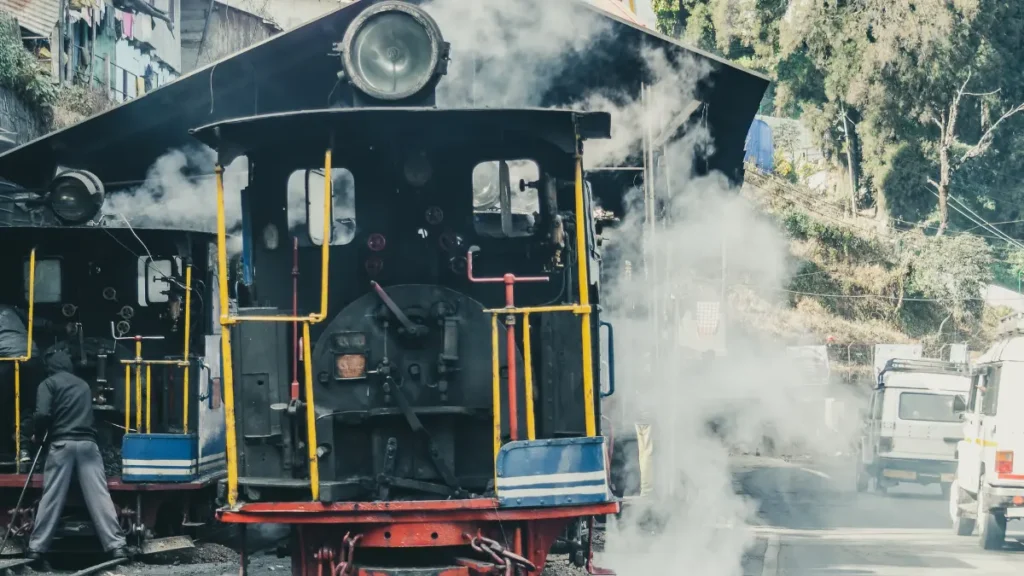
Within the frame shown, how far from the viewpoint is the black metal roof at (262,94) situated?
13.6 meters

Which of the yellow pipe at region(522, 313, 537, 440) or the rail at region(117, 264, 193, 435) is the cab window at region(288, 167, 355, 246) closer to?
the yellow pipe at region(522, 313, 537, 440)

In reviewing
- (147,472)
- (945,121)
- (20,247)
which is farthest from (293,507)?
(945,121)

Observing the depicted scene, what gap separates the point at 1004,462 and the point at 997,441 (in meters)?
0.24

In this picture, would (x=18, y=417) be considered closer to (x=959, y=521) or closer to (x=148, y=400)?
(x=148, y=400)

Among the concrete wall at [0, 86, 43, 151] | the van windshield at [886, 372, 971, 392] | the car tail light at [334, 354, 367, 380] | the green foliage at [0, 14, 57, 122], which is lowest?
the van windshield at [886, 372, 971, 392]

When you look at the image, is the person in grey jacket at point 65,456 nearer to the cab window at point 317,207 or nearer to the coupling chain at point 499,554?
the cab window at point 317,207

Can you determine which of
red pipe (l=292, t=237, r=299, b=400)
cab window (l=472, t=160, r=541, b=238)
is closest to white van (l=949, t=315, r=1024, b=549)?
cab window (l=472, t=160, r=541, b=238)

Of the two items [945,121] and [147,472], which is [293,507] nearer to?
[147,472]

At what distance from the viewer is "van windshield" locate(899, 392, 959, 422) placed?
20156 millimetres

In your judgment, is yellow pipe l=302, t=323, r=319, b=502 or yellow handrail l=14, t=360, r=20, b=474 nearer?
yellow pipe l=302, t=323, r=319, b=502

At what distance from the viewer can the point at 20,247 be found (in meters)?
11.6

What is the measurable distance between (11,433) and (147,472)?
1.63 metres

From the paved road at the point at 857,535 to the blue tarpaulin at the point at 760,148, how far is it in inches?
735

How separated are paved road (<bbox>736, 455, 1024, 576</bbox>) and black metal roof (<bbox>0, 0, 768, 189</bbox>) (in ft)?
16.7
